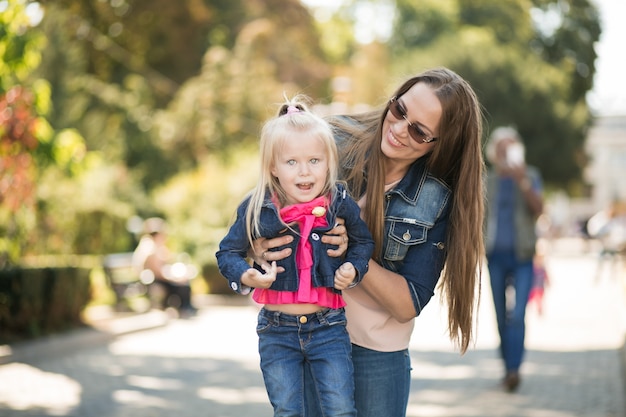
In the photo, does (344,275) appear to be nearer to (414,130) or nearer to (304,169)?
(304,169)

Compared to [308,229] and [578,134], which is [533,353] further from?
[578,134]

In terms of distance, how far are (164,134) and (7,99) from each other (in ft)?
89.2

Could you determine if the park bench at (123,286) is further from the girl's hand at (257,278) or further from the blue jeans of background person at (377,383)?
the girl's hand at (257,278)

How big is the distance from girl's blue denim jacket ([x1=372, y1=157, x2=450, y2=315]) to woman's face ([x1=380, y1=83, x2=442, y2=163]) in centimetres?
14

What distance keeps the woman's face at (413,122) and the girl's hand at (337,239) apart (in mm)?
341

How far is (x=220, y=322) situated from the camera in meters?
16.0

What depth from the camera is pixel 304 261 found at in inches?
140

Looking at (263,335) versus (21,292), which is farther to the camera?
(21,292)

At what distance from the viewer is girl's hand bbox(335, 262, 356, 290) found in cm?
351

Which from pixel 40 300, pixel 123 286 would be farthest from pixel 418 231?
pixel 123 286

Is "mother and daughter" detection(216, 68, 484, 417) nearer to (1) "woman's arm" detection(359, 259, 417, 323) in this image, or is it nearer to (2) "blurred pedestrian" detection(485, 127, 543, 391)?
(1) "woman's arm" detection(359, 259, 417, 323)

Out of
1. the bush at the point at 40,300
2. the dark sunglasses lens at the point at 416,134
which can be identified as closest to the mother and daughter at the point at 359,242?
the dark sunglasses lens at the point at 416,134

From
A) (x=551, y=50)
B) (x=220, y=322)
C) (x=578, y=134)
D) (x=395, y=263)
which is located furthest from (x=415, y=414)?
(x=551, y=50)

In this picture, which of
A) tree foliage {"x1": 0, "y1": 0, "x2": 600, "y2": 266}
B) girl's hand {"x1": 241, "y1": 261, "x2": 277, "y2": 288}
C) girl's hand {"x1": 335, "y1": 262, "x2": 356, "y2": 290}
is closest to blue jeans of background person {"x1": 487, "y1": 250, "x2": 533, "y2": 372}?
girl's hand {"x1": 335, "y1": 262, "x2": 356, "y2": 290}
